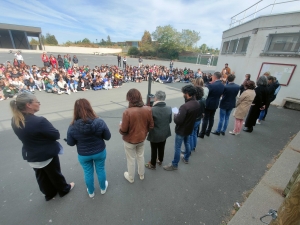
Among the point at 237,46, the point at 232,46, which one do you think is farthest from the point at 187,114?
the point at 232,46

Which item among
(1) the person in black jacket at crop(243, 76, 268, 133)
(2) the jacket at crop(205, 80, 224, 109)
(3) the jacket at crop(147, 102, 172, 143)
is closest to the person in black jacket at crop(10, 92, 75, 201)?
(3) the jacket at crop(147, 102, 172, 143)

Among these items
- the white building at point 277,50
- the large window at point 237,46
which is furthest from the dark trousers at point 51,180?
the large window at point 237,46

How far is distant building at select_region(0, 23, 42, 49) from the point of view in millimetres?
29406

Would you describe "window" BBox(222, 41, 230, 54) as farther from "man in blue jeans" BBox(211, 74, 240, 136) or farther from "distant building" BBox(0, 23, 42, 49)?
"distant building" BBox(0, 23, 42, 49)

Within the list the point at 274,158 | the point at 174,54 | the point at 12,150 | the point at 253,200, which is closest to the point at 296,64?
the point at 274,158

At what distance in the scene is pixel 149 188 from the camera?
2.48 metres

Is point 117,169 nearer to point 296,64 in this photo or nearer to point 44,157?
point 44,157

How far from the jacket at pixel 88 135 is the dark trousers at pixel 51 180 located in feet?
1.74

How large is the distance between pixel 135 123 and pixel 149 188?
4.11 feet

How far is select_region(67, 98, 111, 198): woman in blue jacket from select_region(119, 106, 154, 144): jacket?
1.05 feet

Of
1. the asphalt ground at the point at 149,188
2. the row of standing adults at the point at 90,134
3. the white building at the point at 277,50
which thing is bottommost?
the asphalt ground at the point at 149,188

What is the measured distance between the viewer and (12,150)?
3334mm

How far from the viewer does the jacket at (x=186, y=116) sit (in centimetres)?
241

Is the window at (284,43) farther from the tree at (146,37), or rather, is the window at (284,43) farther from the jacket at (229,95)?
the tree at (146,37)
